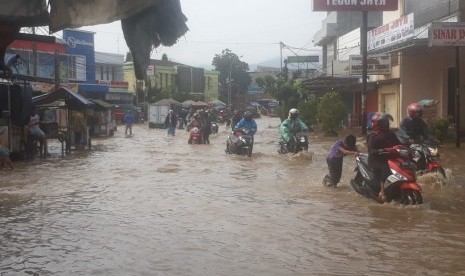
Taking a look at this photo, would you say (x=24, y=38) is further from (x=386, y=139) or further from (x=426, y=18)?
(x=426, y=18)

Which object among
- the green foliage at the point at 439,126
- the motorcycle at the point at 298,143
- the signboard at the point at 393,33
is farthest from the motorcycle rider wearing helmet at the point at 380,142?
the signboard at the point at 393,33

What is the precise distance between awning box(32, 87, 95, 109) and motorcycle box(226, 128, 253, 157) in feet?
17.4

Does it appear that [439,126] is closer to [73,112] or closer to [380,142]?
[380,142]

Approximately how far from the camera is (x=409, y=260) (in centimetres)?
620

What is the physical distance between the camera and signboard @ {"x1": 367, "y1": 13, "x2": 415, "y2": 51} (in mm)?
22047

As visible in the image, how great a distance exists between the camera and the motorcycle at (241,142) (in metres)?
18.4

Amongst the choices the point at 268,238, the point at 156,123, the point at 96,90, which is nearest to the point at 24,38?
the point at 268,238

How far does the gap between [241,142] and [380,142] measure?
32.3 feet

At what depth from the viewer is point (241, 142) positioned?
61.0 feet

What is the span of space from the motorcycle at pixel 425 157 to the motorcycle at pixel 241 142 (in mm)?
8031

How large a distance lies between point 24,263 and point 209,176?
789 cm

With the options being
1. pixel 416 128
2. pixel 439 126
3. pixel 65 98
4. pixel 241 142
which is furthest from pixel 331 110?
pixel 416 128

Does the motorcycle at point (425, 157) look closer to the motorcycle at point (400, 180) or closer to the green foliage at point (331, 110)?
the motorcycle at point (400, 180)

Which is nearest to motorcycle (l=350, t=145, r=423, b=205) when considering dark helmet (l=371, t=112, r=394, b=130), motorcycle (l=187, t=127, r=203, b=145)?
dark helmet (l=371, t=112, r=394, b=130)
